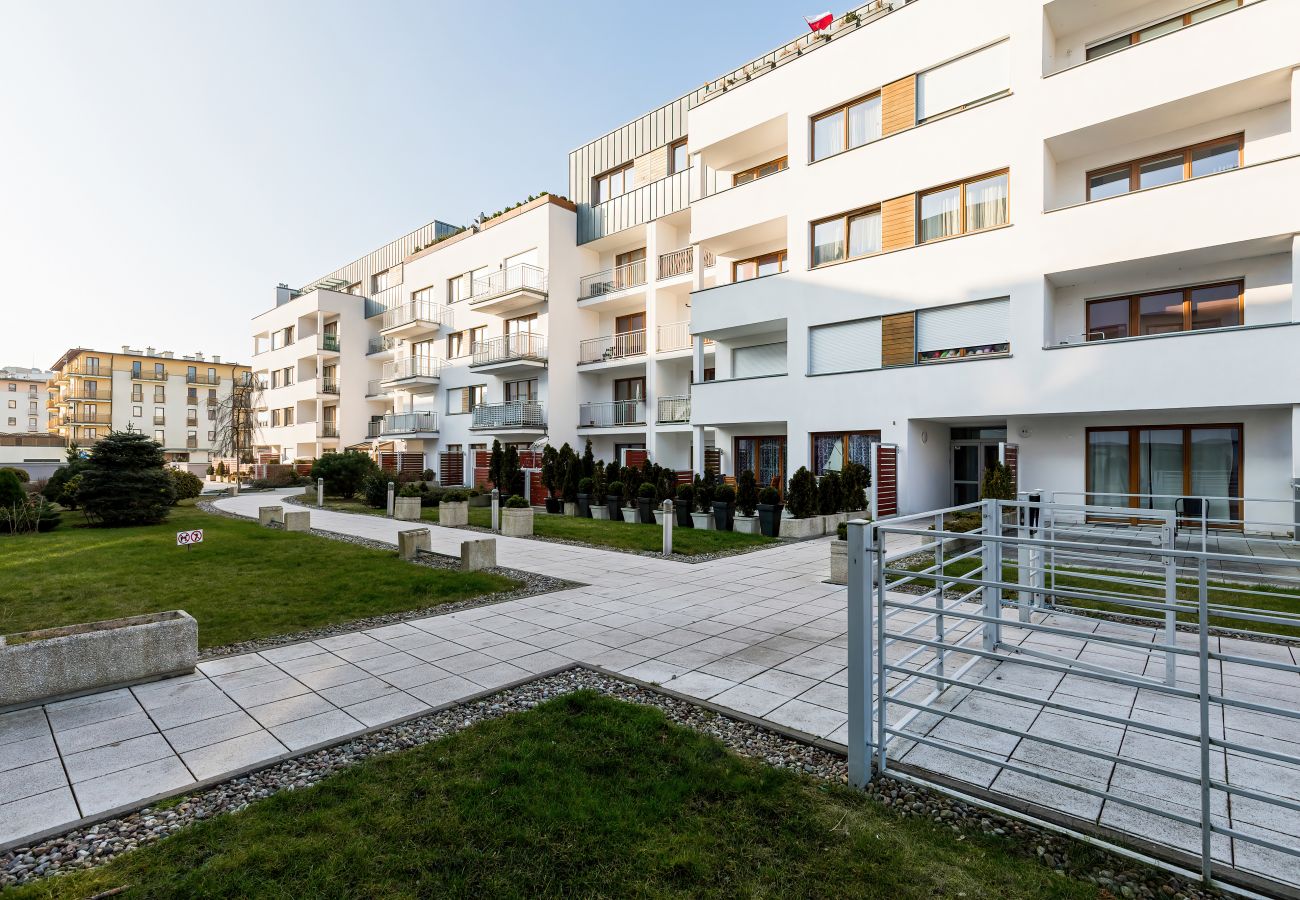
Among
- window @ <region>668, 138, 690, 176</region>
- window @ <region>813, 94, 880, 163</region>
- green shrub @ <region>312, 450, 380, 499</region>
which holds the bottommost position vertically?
green shrub @ <region>312, 450, 380, 499</region>

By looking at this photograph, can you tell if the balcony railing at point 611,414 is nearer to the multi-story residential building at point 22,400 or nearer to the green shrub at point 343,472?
the green shrub at point 343,472

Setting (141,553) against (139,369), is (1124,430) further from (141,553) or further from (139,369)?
(139,369)

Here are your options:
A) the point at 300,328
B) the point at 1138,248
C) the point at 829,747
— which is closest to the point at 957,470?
the point at 1138,248

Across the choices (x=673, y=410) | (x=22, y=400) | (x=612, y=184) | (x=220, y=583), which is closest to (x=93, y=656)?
(x=220, y=583)

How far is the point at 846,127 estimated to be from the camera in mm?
17641

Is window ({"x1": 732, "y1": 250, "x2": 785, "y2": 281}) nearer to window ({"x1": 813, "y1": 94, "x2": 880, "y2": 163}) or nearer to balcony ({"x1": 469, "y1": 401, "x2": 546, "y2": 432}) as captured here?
window ({"x1": 813, "y1": 94, "x2": 880, "y2": 163})

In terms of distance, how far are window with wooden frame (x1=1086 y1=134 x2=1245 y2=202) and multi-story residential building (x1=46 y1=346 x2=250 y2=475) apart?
258 feet

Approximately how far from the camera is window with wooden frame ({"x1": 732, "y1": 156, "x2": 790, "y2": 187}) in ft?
66.0

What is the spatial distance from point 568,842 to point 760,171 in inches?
852

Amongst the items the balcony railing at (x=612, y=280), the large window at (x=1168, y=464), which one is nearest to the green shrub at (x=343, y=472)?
the balcony railing at (x=612, y=280)

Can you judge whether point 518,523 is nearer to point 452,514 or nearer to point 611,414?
point 452,514

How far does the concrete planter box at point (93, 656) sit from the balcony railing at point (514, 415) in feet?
66.4

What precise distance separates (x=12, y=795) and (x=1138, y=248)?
18.2 metres

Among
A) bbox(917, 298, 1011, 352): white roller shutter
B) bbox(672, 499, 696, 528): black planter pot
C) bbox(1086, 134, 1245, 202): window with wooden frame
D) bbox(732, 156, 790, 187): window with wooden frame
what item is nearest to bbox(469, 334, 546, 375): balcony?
bbox(732, 156, 790, 187): window with wooden frame
